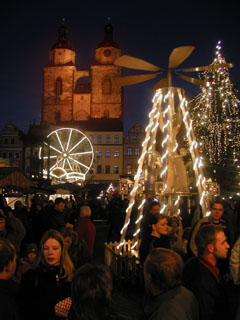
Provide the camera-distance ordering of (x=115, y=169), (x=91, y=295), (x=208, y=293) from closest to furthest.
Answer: (x=91, y=295) < (x=208, y=293) < (x=115, y=169)

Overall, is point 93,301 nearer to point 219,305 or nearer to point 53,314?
point 53,314

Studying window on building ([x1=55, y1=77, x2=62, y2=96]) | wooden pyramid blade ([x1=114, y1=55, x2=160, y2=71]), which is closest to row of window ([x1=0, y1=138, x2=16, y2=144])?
window on building ([x1=55, y1=77, x2=62, y2=96])

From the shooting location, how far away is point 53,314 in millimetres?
3043

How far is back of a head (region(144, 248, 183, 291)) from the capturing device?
94.7 inches

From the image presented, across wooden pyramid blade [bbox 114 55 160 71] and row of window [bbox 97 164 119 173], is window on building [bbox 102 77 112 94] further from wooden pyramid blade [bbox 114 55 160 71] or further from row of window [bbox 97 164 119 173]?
wooden pyramid blade [bbox 114 55 160 71]

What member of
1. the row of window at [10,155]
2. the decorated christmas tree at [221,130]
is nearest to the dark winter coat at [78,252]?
the decorated christmas tree at [221,130]

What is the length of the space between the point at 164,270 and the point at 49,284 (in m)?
1.24

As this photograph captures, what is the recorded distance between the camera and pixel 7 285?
251cm

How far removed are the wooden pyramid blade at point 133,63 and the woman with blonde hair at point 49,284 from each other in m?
5.00

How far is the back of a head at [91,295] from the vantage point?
203cm

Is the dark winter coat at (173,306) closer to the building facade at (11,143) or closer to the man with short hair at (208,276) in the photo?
the man with short hair at (208,276)

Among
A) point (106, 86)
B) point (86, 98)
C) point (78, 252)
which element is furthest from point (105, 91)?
point (78, 252)

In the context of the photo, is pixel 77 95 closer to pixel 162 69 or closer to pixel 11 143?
pixel 11 143

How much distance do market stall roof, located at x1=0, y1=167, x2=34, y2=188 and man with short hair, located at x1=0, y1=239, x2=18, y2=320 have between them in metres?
13.7
